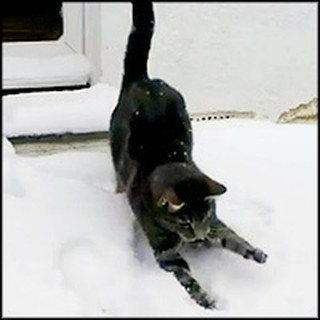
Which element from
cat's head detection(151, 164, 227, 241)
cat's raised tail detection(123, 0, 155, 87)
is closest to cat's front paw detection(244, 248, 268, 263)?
cat's head detection(151, 164, 227, 241)

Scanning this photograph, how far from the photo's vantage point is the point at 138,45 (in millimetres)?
1861

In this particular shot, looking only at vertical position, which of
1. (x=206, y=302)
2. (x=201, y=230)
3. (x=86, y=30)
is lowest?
(x=206, y=302)

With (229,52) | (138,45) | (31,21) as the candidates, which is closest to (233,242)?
(138,45)

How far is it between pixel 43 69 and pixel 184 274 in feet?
2.79

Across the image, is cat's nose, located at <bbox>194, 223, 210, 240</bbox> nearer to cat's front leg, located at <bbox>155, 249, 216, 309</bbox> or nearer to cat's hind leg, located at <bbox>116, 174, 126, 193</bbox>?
cat's front leg, located at <bbox>155, 249, 216, 309</bbox>

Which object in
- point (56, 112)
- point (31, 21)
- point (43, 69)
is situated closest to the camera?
point (56, 112)

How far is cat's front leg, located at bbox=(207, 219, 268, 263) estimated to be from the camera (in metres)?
1.65

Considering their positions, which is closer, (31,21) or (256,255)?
(256,255)

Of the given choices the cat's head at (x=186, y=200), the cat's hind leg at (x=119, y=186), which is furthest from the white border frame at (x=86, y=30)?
the cat's head at (x=186, y=200)

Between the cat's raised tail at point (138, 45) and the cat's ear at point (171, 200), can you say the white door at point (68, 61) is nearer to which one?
the cat's raised tail at point (138, 45)

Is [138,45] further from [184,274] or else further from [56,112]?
[184,274]

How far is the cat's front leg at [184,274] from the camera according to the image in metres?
1.55

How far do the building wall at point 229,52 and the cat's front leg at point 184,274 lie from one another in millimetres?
714

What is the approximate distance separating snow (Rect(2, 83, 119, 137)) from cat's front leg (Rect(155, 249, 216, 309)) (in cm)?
56
